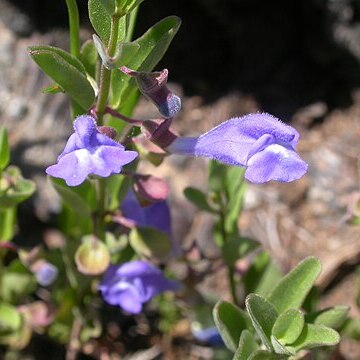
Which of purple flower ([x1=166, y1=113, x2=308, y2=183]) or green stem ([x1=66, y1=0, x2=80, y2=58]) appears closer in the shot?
purple flower ([x1=166, y1=113, x2=308, y2=183])

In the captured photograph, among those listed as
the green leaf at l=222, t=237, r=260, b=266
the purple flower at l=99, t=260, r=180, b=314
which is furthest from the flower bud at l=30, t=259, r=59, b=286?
the green leaf at l=222, t=237, r=260, b=266

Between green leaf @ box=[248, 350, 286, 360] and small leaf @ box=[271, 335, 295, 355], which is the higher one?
small leaf @ box=[271, 335, 295, 355]

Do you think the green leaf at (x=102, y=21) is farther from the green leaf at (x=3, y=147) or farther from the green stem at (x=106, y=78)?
the green leaf at (x=3, y=147)

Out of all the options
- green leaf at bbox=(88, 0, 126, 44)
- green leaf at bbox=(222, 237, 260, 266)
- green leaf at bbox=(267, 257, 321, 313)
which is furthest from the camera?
green leaf at bbox=(222, 237, 260, 266)

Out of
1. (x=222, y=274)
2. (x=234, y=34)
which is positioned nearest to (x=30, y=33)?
(x=234, y=34)

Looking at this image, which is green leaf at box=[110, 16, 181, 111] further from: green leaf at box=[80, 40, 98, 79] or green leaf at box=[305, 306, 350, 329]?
green leaf at box=[305, 306, 350, 329]

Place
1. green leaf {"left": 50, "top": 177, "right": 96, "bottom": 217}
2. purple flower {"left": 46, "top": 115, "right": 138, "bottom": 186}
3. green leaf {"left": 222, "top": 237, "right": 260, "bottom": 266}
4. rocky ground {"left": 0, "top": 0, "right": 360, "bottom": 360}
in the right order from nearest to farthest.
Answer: purple flower {"left": 46, "top": 115, "right": 138, "bottom": 186}, green leaf {"left": 50, "top": 177, "right": 96, "bottom": 217}, green leaf {"left": 222, "top": 237, "right": 260, "bottom": 266}, rocky ground {"left": 0, "top": 0, "right": 360, "bottom": 360}

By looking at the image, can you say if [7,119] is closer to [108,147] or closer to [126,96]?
[126,96]
